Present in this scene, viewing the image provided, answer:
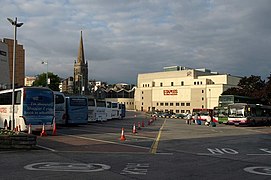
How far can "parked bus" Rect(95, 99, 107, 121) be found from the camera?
160 feet

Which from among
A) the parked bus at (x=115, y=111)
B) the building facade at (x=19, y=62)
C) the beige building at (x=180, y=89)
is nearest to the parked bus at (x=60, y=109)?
the parked bus at (x=115, y=111)

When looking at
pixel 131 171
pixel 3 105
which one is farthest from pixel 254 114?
pixel 131 171

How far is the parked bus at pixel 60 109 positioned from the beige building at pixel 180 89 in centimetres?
9734

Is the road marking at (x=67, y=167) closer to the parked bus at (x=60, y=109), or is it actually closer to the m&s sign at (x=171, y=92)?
the parked bus at (x=60, y=109)

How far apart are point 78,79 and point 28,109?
121 metres

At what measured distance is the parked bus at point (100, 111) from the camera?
48.6 meters

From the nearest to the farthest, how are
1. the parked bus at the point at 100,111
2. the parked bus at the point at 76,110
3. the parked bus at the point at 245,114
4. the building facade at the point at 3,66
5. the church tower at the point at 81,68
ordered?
the parked bus at the point at 76,110 → the parked bus at the point at 245,114 → the parked bus at the point at 100,111 → the building facade at the point at 3,66 → the church tower at the point at 81,68

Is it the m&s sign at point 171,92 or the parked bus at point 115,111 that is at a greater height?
the m&s sign at point 171,92

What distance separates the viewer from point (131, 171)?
9852 millimetres

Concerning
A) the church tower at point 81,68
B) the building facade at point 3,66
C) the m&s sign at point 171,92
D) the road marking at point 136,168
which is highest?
the church tower at point 81,68

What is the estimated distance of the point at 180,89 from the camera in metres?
138

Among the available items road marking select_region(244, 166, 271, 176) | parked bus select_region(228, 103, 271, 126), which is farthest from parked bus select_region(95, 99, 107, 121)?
road marking select_region(244, 166, 271, 176)

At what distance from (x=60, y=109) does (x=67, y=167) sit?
76.8 feet

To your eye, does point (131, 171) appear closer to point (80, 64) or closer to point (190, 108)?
point (190, 108)
